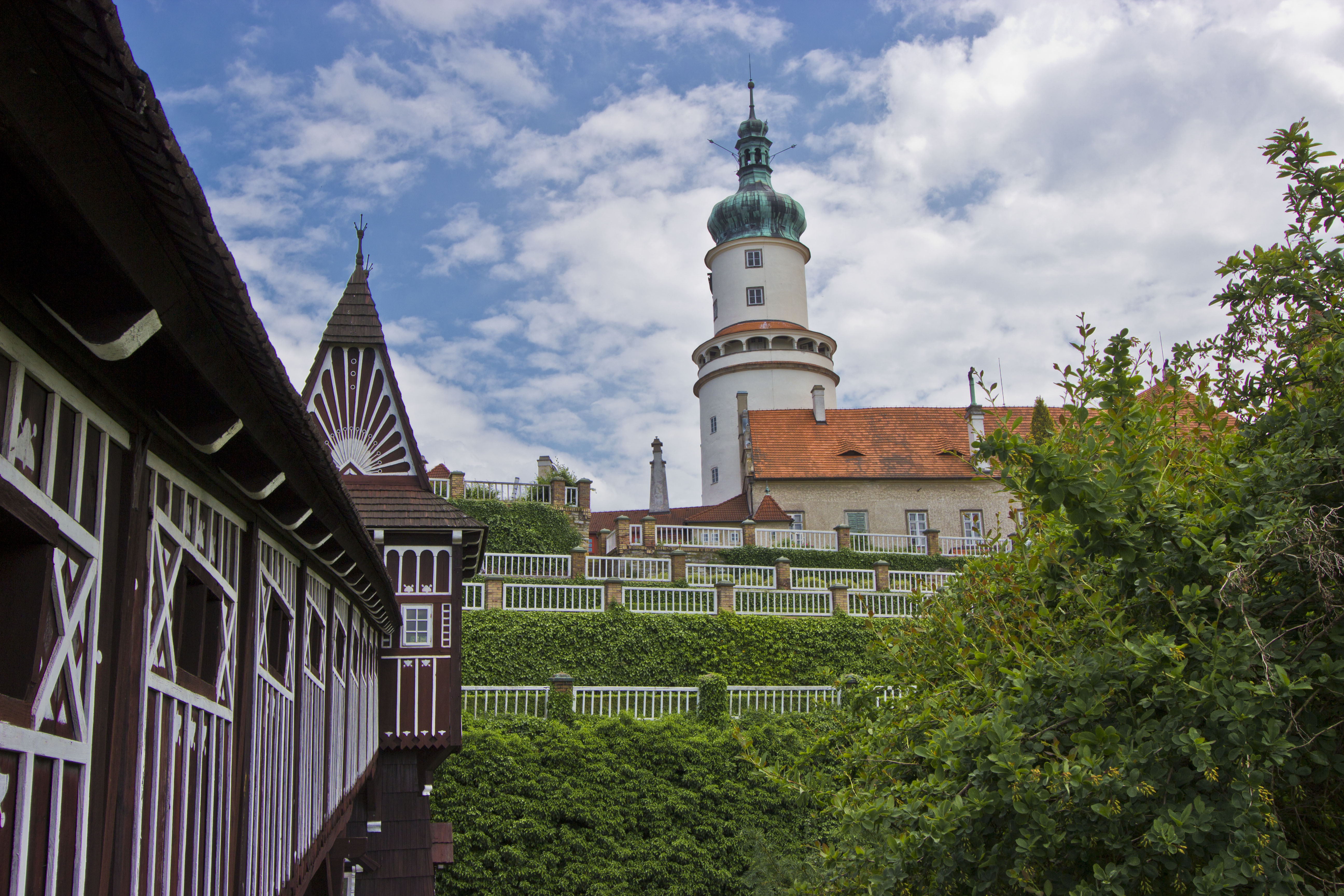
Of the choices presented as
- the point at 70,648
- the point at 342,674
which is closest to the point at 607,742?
the point at 342,674

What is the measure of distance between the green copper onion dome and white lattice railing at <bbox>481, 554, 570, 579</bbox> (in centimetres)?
2620

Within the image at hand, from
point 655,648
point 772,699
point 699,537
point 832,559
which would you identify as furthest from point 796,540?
point 772,699

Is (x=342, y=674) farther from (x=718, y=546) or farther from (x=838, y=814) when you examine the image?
(x=718, y=546)

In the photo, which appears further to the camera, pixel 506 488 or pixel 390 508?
pixel 506 488

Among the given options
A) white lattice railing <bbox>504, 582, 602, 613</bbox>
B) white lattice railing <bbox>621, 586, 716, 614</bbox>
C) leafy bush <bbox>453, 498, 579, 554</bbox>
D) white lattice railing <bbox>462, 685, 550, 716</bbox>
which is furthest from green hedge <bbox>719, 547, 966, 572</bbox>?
white lattice railing <bbox>462, 685, 550, 716</bbox>

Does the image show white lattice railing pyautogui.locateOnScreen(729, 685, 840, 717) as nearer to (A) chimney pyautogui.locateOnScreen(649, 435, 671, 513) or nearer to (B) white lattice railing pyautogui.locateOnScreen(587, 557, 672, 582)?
(B) white lattice railing pyautogui.locateOnScreen(587, 557, 672, 582)

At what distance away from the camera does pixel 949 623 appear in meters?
8.82

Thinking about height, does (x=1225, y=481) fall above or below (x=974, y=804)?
above

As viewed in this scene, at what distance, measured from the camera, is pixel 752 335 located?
47.6m

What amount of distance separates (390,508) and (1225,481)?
1144cm

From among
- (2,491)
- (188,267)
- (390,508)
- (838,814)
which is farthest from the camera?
(390,508)

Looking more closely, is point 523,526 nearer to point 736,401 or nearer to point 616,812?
point 616,812

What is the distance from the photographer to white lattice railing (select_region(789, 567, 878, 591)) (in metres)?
28.2

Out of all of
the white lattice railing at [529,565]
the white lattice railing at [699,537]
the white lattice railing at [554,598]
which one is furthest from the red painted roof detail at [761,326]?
the white lattice railing at [554,598]
